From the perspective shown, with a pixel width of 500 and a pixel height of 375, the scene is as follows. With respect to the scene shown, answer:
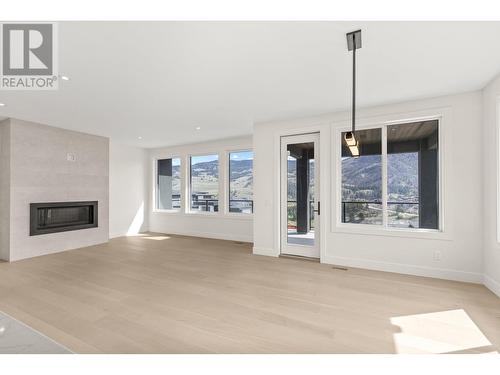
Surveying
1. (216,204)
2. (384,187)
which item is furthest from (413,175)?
(216,204)

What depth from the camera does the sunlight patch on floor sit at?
2061 mm

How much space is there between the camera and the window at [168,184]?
7895 mm

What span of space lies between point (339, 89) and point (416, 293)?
9.37 ft

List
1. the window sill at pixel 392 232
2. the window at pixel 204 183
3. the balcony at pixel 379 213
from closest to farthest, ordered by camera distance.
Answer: the window sill at pixel 392 232
the balcony at pixel 379 213
the window at pixel 204 183

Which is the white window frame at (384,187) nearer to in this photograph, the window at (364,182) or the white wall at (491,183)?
the window at (364,182)

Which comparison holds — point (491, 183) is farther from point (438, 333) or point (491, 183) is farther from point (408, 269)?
point (438, 333)

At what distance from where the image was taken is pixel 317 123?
466cm

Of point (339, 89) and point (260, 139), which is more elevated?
point (339, 89)

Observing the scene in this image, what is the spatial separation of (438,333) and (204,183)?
6.20 metres

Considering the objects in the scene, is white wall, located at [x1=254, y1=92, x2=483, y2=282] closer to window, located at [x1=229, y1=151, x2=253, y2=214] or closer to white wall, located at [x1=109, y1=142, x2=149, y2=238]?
window, located at [x1=229, y1=151, x2=253, y2=214]

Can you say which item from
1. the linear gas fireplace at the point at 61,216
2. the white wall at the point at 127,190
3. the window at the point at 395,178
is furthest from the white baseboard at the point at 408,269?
the white wall at the point at 127,190
